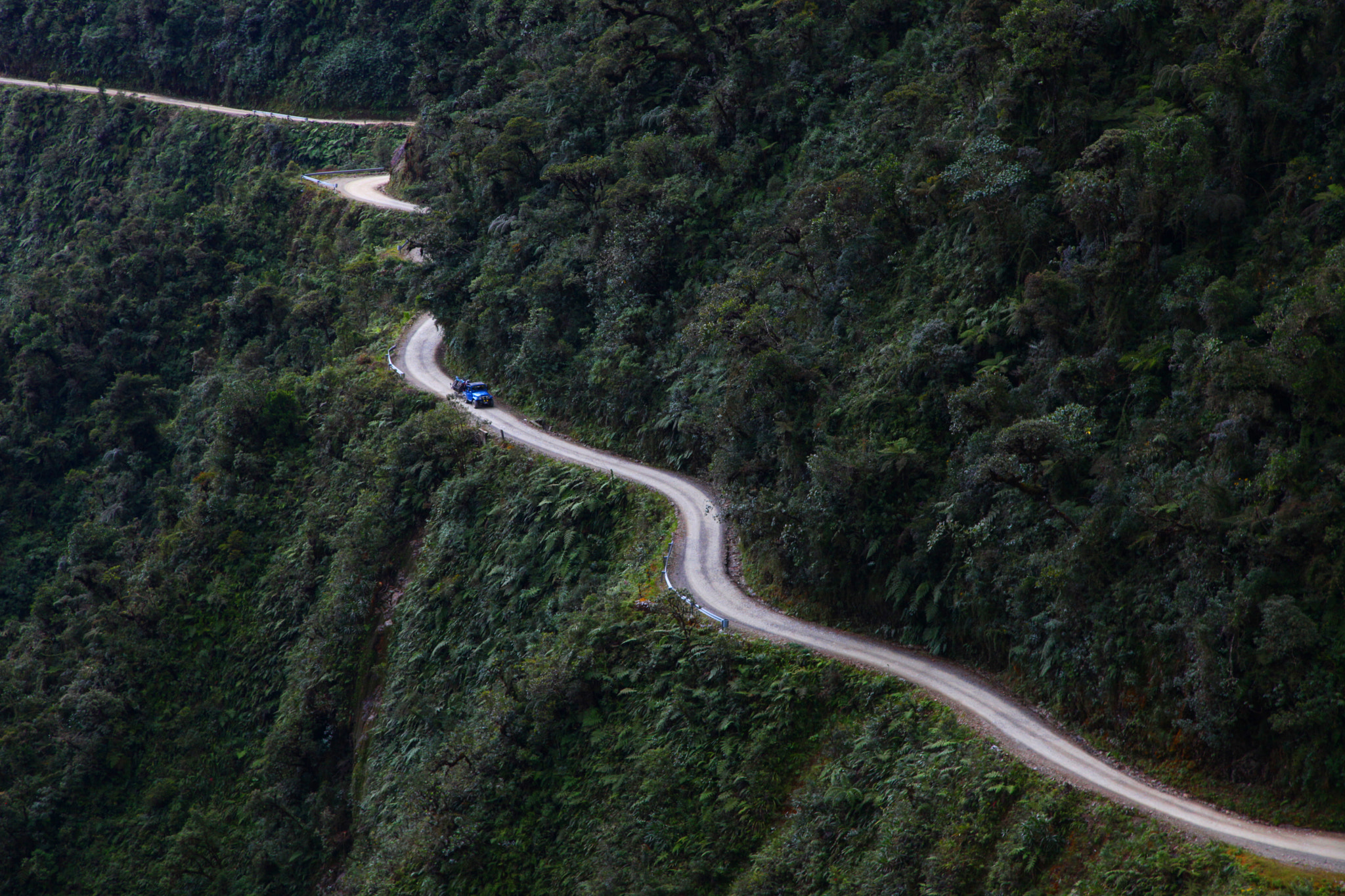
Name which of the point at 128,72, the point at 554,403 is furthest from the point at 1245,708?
the point at 128,72

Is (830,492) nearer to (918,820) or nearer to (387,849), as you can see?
(918,820)

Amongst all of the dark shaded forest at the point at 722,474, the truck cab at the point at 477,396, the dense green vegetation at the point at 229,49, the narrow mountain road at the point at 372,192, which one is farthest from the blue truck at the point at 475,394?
the dense green vegetation at the point at 229,49

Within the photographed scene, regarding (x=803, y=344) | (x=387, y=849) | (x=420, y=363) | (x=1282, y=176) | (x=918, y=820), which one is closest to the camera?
(x=918, y=820)

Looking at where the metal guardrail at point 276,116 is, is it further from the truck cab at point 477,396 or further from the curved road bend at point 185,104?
the truck cab at point 477,396

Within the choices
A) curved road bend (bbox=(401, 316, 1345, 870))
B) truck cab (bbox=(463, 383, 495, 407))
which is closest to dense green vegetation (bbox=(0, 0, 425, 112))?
truck cab (bbox=(463, 383, 495, 407))

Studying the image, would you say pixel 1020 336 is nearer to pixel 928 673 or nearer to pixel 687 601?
pixel 928 673
